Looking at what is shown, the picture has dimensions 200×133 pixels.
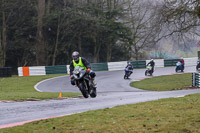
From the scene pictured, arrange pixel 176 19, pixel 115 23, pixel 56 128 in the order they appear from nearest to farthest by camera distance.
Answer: pixel 56 128 < pixel 176 19 < pixel 115 23

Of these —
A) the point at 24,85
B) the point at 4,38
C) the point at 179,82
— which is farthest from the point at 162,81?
the point at 4,38

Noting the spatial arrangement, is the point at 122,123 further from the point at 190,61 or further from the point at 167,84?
the point at 190,61

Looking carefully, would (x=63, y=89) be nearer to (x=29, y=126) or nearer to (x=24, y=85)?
(x=24, y=85)

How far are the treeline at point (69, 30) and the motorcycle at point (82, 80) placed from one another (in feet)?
103

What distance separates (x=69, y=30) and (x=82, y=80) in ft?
119

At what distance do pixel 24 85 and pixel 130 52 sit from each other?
31.5 m

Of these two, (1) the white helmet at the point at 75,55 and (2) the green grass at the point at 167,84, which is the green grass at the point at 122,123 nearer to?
(1) the white helmet at the point at 75,55

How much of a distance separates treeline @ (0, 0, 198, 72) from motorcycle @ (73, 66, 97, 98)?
3135 centimetres

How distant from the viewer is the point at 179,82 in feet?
87.8

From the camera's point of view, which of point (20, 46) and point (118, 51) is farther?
point (118, 51)

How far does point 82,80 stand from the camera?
1221 cm

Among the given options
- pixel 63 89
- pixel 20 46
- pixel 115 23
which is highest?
pixel 115 23

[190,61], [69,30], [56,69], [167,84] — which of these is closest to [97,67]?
[56,69]

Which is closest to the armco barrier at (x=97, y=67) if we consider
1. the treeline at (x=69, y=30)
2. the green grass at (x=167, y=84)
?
the treeline at (x=69, y=30)
